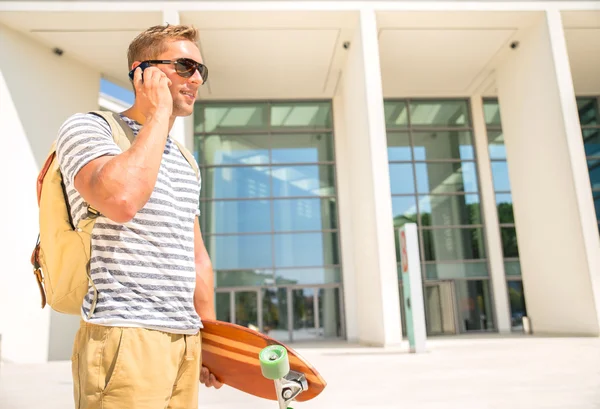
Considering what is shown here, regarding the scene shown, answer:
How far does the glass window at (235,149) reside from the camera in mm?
17125

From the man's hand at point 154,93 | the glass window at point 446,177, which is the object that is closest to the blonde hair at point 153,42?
the man's hand at point 154,93

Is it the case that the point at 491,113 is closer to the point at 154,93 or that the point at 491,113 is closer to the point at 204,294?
the point at 204,294

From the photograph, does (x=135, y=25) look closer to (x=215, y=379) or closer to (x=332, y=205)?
(x=332, y=205)

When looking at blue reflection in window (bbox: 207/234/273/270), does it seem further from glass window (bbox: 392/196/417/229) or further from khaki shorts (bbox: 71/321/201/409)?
khaki shorts (bbox: 71/321/201/409)

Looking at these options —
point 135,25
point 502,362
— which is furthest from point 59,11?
point 502,362

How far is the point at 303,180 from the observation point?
55.9 ft

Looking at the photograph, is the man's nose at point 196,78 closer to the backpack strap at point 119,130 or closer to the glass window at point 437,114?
the backpack strap at point 119,130

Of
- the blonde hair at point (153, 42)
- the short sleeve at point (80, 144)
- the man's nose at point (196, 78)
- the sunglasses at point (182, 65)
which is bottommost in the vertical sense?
the short sleeve at point (80, 144)

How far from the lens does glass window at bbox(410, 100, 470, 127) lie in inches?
702

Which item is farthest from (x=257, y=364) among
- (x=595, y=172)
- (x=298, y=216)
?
(x=595, y=172)

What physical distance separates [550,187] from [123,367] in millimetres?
13679

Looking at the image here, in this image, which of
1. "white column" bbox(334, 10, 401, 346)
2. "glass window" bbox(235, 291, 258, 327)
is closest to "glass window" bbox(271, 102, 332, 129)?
"white column" bbox(334, 10, 401, 346)

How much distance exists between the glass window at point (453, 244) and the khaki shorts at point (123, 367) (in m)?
16.1

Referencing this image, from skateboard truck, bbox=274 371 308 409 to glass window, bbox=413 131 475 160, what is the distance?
54.9 feet
